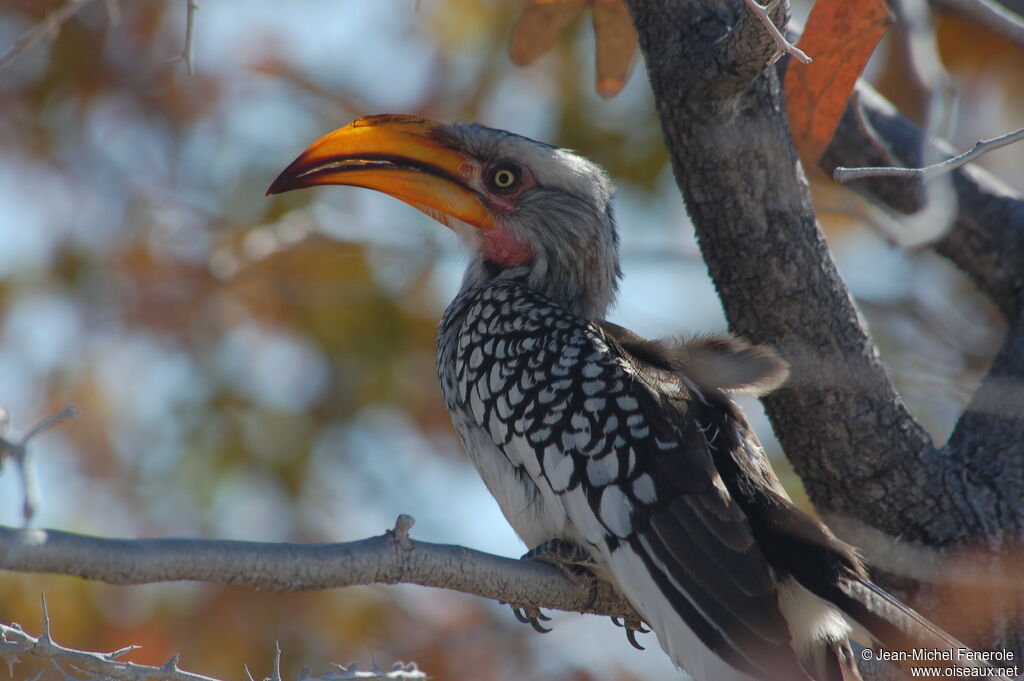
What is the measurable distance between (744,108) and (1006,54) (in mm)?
4293

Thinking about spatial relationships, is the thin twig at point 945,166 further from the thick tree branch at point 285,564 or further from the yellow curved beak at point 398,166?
the yellow curved beak at point 398,166

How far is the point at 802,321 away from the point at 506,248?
4.10 ft

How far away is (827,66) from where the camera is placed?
3.45m

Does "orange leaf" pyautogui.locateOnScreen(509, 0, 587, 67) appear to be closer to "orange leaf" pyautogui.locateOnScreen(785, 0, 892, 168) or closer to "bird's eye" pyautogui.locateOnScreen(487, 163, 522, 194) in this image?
"bird's eye" pyautogui.locateOnScreen(487, 163, 522, 194)

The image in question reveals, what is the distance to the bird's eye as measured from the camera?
4.17m

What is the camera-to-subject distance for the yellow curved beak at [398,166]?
3.83 m

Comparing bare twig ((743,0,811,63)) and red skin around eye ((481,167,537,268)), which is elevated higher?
red skin around eye ((481,167,537,268))

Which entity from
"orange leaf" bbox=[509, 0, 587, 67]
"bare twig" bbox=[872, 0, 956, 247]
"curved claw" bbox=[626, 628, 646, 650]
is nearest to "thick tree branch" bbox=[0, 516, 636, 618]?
"curved claw" bbox=[626, 628, 646, 650]

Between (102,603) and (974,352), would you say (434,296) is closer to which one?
(102,603)

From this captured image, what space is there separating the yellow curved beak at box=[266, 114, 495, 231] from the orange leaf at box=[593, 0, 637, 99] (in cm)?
62

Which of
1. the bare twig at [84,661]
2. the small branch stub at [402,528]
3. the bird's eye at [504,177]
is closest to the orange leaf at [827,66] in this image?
the bird's eye at [504,177]

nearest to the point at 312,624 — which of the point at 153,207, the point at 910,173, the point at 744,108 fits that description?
the point at 153,207

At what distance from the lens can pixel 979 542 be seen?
3.42 m

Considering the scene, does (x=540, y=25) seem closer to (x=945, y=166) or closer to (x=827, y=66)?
(x=827, y=66)
